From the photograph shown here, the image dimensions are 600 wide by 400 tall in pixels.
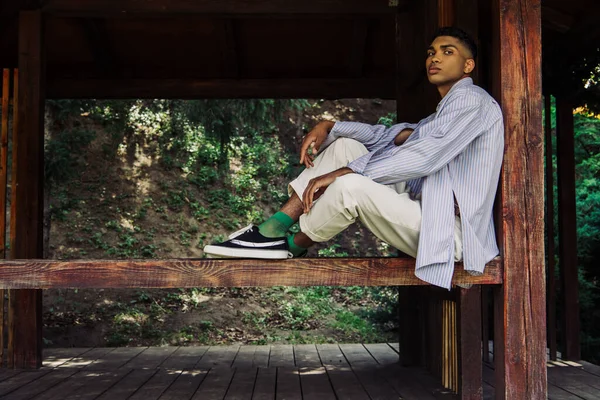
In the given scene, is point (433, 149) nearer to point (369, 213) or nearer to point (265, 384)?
point (369, 213)

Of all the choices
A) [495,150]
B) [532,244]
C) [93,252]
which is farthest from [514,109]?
[93,252]

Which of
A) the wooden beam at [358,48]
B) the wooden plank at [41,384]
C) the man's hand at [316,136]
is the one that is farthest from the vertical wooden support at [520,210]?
the wooden beam at [358,48]

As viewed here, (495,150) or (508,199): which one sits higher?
(495,150)

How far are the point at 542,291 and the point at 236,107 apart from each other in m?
7.58

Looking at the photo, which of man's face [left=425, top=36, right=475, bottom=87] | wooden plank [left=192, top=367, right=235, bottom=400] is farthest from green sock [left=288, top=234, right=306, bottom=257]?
wooden plank [left=192, top=367, right=235, bottom=400]

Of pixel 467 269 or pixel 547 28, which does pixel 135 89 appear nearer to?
pixel 547 28

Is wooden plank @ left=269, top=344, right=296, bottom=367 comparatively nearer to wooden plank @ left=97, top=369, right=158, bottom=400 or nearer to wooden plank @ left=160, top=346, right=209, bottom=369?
wooden plank @ left=160, top=346, right=209, bottom=369

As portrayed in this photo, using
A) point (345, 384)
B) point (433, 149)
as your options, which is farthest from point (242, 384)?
point (433, 149)

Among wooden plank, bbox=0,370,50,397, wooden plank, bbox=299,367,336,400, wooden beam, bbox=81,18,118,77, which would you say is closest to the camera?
wooden plank, bbox=299,367,336,400

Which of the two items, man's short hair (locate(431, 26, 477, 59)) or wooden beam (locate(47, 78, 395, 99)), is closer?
man's short hair (locate(431, 26, 477, 59))

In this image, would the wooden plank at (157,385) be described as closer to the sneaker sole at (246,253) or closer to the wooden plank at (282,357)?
the wooden plank at (282,357)

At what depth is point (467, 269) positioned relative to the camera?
8.88 ft

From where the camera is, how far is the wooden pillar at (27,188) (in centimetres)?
502

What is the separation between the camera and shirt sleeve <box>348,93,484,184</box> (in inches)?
106
